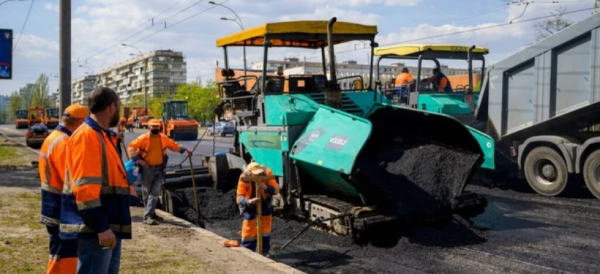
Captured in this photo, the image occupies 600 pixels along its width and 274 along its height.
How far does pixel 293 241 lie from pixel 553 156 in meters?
5.21

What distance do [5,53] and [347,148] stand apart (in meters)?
21.0

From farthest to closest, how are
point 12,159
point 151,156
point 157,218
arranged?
point 12,159 → point 151,156 → point 157,218

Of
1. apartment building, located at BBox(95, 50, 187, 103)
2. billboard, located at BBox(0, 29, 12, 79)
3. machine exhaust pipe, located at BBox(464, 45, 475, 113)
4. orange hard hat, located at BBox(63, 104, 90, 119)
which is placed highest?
apartment building, located at BBox(95, 50, 187, 103)

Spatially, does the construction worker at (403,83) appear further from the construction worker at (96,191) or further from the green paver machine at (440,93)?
the construction worker at (96,191)

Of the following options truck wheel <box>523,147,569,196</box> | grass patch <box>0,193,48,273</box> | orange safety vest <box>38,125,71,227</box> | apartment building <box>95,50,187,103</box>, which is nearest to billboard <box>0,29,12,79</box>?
grass patch <box>0,193,48,273</box>

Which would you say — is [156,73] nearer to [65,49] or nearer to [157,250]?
[65,49]

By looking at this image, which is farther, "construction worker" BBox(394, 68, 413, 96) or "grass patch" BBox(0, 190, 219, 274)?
"construction worker" BBox(394, 68, 413, 96)

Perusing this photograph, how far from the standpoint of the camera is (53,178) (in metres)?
3.77

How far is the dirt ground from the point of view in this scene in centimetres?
529

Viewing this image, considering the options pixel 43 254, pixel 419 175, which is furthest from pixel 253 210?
pixel 43 254

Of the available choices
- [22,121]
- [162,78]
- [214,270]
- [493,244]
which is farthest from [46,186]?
[162,78]

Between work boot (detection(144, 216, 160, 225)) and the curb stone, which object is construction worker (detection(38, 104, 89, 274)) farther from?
work boot (detection(144, 216, 160, 225))

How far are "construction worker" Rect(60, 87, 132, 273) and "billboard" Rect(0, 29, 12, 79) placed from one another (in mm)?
22321

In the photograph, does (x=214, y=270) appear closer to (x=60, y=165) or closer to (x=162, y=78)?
(x=60, y=165)
